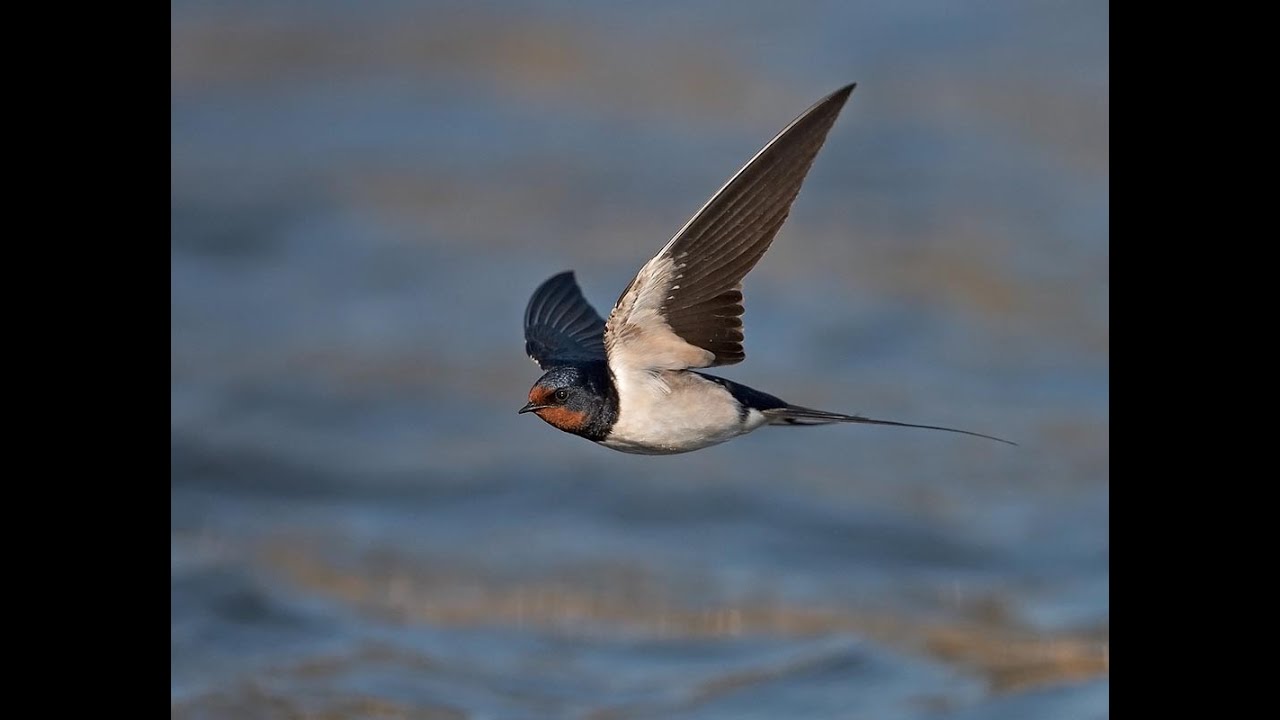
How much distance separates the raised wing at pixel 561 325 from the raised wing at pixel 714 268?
731 mm

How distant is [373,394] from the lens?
9250 mm

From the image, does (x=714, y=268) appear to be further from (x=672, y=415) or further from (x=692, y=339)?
(x=672, y=415)

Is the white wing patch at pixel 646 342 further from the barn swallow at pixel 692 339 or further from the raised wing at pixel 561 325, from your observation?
the raised wing at pixel 561 325

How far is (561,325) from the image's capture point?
4895 mm

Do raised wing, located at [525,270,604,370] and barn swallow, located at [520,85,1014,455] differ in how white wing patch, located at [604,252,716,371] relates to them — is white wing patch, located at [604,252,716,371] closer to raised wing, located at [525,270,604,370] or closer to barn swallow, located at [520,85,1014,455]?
barn swallow, located at [520,85,1014,455]

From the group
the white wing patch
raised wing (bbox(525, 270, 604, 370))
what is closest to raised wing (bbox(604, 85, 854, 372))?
the white wing patch

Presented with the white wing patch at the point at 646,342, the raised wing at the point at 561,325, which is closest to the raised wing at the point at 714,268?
the white wing patch at the point at 646,342

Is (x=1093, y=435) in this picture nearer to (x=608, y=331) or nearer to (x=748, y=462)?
(x=748, y=462)

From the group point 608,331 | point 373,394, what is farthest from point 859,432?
point 608,331

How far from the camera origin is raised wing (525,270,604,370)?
15.5ft

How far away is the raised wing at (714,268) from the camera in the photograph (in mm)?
3670

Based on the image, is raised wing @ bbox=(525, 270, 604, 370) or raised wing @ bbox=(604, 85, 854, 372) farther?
raised wing @ bbox=(525, 270, 604, 370)
